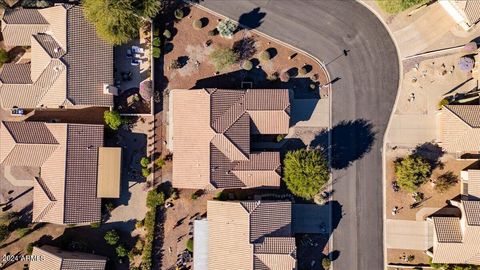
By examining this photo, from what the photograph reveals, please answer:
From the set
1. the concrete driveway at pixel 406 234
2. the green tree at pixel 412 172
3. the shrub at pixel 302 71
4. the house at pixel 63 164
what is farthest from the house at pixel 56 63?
the concrete driveway at pixel 406 234

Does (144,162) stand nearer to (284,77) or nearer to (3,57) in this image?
(284,77)

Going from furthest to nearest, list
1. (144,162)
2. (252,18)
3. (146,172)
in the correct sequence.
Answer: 1. (252,18)
2. (146,172)
3. (144,162)

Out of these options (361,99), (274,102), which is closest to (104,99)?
(274,102)

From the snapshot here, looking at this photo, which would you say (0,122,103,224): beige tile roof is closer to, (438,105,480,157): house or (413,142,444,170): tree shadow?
Answer: (413,142,444,170): tree shadow

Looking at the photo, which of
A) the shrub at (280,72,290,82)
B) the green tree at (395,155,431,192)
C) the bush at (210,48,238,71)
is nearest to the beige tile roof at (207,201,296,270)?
the green tree at (395,155,431,192)

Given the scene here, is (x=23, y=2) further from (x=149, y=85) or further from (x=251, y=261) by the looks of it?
(x=251, y=261)

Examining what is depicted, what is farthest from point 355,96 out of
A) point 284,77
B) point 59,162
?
point 59,162
